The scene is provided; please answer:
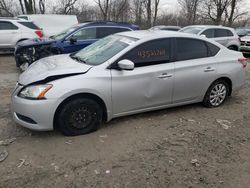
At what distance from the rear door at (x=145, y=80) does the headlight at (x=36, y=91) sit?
101cm

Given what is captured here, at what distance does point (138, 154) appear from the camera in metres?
3.15

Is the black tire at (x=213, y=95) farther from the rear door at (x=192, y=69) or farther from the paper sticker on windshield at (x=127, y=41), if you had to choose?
the paper sticker on windshield at (x=127, y=41)

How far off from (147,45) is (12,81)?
174 inches

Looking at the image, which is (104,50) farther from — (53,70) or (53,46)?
(53,46)

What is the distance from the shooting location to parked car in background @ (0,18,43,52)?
34.3 ft

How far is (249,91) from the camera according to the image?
19.5 ft

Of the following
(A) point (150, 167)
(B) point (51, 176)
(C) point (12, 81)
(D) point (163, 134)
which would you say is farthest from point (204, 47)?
(C) point (12, 81)

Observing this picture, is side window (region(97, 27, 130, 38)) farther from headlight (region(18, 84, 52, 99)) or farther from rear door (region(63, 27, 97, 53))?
headlight (region(18, 84, 52, 99))

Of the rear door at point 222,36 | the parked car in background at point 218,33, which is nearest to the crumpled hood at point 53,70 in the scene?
the parked car in background at point 218,33

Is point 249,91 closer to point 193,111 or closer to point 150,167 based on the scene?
point 193,111

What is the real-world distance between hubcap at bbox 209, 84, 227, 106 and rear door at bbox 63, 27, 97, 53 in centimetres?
442

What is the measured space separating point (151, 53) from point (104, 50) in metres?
0.83

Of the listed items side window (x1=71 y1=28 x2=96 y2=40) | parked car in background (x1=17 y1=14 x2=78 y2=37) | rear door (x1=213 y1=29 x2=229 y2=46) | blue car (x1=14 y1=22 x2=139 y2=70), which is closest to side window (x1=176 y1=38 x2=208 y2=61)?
blue car (x1=14 y1=22 x2=139 y2=70)

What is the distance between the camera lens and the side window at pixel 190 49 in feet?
13.8
